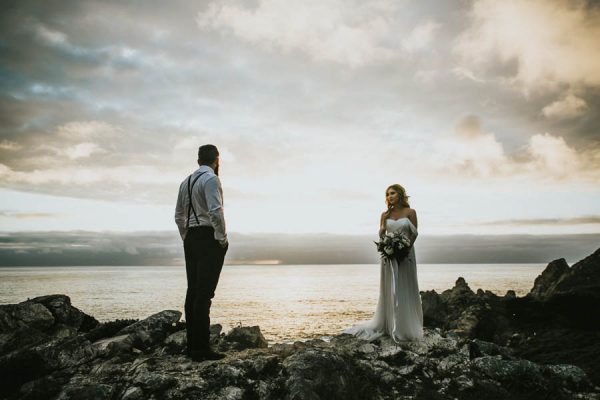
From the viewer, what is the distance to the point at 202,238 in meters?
6.38

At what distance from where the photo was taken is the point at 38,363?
725 cm

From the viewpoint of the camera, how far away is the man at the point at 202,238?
6266 millimetres

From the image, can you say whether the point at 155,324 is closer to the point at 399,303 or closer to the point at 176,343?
the point at 176,343

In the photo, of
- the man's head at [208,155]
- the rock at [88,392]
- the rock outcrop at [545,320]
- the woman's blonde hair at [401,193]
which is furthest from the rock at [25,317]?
the rock outcrop at [545,320]

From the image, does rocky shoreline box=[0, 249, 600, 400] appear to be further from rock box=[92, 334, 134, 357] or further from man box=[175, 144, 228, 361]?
man box=[175, 144, 228, 361]

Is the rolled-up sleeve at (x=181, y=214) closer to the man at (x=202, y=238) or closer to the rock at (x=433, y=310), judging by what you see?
the man at (x=202, y=238)

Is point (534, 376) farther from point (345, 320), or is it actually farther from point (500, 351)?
point (345, 320)

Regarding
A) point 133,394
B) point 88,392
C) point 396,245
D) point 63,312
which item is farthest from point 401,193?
point 63,312

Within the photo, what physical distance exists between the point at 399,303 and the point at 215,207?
5679 mm

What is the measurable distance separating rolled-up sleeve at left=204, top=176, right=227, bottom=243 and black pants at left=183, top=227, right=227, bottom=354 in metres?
0.26

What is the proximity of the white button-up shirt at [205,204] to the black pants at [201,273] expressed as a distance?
179 millimetres

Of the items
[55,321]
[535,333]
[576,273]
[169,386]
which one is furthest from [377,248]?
[576,273]

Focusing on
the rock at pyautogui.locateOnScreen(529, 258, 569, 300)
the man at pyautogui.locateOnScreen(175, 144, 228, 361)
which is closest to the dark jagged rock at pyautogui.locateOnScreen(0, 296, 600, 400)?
the man at pyautogui.locateOnScreen(175, 144, 228, 361)

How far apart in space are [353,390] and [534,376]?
155 inches
